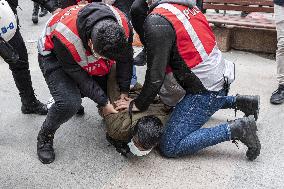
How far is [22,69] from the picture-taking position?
3.53 meters

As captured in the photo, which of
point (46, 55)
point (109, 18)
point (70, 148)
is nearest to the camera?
point (109, 18)

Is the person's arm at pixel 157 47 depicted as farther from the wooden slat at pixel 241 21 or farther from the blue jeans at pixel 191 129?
the wooden slat at pixel 241 21

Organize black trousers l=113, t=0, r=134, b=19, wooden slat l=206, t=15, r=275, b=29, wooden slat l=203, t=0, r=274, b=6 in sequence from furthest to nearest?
1. wooden slat l=203, t=0, r=274, b=6
2. wooden slat l=206, t=15, r=275, b=29
3. black trousers l=113, t=0, r=134, b=19

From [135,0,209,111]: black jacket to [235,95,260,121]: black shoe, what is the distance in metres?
0.51

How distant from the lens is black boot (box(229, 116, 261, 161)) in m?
2.90

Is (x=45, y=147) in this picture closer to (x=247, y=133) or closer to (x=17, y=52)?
(x=17, y=52)

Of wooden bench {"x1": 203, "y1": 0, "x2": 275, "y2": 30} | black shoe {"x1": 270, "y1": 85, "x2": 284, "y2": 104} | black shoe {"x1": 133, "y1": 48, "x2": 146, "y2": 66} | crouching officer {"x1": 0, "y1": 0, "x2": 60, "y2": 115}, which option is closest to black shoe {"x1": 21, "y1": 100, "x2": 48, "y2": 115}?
crouching officer {"x1": 0, "y1": 0, "x2": 60, "y2": 115}

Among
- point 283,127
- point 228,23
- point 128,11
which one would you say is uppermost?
point 128,11

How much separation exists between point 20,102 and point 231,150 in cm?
218

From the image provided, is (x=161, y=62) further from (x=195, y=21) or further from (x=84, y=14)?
(x=84, y=14)

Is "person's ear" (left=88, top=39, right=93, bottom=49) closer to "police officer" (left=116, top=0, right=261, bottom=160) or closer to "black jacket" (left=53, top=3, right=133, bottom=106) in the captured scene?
"black jacket" (left=53, top=3, right=133, bottom=106)

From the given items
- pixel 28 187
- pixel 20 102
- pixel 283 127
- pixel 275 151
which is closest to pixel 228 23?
pixel 283 127

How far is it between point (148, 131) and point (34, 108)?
4.74 ft

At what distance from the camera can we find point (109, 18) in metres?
2.64
